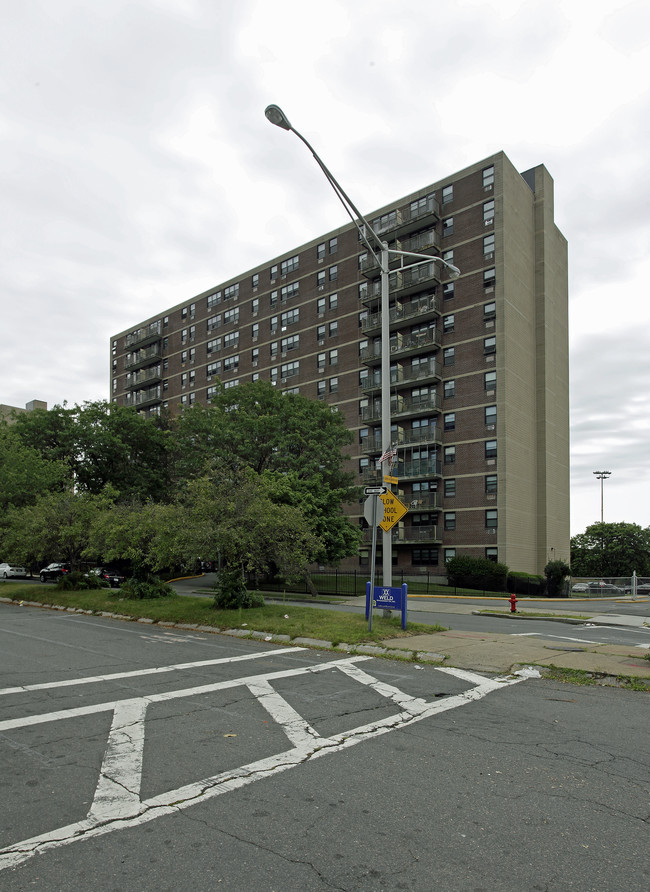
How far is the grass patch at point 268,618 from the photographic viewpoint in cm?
1302

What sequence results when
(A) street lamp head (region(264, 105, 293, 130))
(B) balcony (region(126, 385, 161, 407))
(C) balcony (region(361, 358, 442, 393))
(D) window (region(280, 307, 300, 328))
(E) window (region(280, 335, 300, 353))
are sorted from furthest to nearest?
(B) balcony (region(126, 385, 161, 407)) < (D) window (region(280, 307, 300, 328)) < (E) window (region(280, 335, 300, 353)) < (C) balcony (region(361, 358, 442, 393)) < (A) street lamp head (region(264, 105, 293, 130))

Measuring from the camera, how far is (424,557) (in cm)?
4525

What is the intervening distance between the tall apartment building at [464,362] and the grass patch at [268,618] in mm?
26319

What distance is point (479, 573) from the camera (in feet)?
130

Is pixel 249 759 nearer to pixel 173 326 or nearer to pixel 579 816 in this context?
pixel 579 816

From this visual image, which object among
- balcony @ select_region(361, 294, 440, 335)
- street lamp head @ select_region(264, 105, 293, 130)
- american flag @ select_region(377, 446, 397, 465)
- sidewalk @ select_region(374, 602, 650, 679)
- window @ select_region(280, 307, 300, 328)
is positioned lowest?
sidewalk @ select_region(374, 602, 650, 679)

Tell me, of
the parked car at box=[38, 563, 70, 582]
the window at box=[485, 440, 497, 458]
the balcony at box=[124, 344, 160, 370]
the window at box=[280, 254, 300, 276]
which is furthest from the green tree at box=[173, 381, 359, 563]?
the balcony at box=[124, 344, 160, 370]

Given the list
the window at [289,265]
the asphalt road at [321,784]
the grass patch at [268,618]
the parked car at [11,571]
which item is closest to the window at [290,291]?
the window at [289,265]

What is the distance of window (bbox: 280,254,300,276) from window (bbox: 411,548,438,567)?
29.1 metres

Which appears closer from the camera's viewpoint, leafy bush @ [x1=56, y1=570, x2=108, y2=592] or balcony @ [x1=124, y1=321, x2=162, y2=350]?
leafy bush @ [x1=56, y1=570, x2=108, y2=592]

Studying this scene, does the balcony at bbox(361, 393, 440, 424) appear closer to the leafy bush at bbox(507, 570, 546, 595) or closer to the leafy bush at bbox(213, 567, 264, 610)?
the leafy bush at bbox(507, 570, 546, 595)

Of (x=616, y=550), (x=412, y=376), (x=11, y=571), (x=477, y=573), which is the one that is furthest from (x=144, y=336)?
(x=616, y=550)

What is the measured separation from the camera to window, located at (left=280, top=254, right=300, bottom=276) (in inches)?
2302

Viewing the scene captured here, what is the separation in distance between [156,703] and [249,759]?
2537mm
